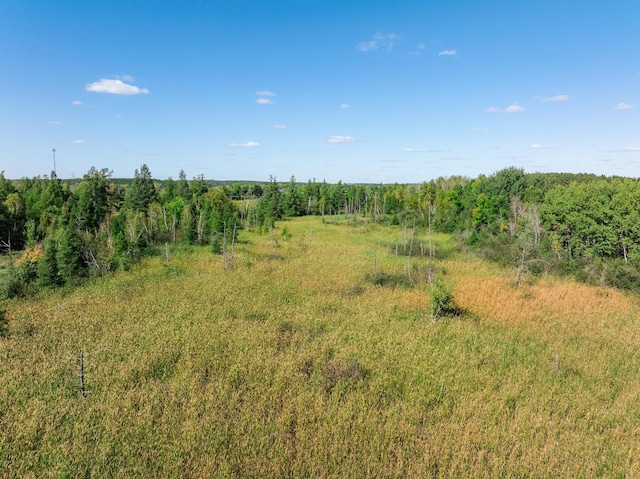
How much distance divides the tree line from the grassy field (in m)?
4.29

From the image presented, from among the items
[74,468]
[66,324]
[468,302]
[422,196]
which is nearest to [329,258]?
[468,302]

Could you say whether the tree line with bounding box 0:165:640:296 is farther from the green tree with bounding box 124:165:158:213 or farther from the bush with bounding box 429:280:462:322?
the bush with bounding box 429:280:462:322

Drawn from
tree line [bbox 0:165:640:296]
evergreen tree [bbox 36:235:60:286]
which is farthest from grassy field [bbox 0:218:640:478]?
tree line [bbox 0:165:640:296]

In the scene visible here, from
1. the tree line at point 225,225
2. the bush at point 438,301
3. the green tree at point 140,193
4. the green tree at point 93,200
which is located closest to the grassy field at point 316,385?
the bush at point 438,301

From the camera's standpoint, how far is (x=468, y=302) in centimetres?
2253

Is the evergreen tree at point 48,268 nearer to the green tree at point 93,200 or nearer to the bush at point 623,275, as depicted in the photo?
the green tree at point 93,200

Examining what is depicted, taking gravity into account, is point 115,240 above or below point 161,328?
above

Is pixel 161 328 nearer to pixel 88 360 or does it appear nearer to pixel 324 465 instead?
pixel 88 360

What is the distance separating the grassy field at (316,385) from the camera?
A: 9164 millimetres

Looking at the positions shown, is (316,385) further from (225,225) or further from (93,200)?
(93,200)

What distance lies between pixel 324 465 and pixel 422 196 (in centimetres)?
6906

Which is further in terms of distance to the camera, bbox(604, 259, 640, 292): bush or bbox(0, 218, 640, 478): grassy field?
bbox(604, 259, 640, 292): bush

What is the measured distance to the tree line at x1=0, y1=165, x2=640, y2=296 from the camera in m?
27.1

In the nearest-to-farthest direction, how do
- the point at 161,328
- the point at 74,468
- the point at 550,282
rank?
the point at 74,468 → the point at 161,328 → the point at 550,282
